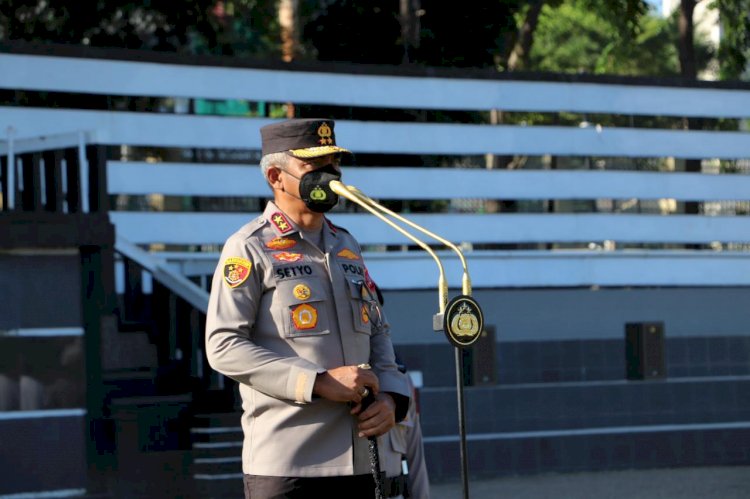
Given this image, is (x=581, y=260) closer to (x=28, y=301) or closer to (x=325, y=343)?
(x=28, y=301)

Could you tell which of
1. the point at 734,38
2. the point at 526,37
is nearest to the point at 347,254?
the point at 734,38

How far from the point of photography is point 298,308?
4801 millimetres

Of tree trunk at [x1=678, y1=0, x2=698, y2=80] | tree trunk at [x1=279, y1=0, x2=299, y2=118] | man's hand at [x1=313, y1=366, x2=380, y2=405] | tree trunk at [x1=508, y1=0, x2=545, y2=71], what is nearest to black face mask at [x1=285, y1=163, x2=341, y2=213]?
man's hand at [x1=313, y1=366, x2=380, y2=405]

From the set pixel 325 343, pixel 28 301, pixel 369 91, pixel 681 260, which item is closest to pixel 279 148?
pixel 325 343

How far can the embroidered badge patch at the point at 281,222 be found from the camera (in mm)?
4922

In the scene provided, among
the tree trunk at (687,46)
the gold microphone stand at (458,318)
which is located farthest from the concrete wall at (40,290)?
the tree trunk at (687,46)

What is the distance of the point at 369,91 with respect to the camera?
54.2 ft

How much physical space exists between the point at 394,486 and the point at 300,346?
0.53 meters

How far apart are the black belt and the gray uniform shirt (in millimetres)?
88

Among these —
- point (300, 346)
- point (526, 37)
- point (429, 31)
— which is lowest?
point (300, 346)

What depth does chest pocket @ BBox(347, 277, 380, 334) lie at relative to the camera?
16.1ft

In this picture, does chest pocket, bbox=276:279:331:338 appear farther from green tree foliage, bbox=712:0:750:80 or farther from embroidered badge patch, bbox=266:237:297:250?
green tree foliage, bbox=712:0:750:80

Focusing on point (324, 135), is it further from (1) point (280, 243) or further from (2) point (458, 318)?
(2) point (458, 318)

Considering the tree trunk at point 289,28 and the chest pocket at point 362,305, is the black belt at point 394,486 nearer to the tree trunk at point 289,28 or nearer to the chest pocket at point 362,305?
the chest pocket at point 362,305
